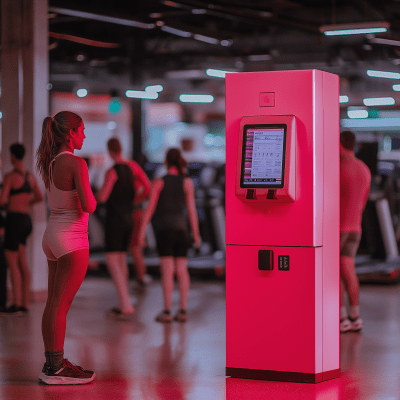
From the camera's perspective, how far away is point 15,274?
22.1 feet

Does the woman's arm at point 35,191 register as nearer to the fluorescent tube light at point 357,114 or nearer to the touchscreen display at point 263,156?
the touchscreen display at point 263,156

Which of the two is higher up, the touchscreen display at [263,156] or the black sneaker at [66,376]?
the touchscreen display at [263,156]

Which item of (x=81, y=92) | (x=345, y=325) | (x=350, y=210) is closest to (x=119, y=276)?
(x=345, y=325)

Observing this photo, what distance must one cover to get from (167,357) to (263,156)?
168 cm

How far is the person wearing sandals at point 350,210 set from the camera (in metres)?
5.88

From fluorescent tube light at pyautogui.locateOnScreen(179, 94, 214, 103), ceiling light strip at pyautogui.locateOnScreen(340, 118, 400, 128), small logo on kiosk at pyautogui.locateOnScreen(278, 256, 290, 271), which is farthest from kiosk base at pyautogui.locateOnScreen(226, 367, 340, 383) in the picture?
fluorescent tube light at pyautogui.locateOnScreen(179, 94, 214, 103)

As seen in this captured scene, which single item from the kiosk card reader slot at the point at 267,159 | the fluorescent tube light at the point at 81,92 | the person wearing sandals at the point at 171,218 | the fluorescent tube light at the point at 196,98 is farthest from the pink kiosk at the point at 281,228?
the fluorescent tube light at the point at 196,98

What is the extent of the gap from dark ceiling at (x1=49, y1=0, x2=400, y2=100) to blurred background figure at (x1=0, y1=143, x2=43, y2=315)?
5.06 metres

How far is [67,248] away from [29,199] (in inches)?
111

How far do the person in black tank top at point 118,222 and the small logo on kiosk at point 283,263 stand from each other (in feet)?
8.81

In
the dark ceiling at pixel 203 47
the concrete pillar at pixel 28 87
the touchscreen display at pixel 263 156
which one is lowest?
the touchscreen display at pixel 263 156

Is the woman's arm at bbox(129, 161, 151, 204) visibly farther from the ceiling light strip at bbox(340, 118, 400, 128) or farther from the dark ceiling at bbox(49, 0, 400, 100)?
the ceiling light strip at bbox(340, 118, 400, 128)

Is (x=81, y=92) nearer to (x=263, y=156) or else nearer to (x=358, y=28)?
(x=358, y=28)

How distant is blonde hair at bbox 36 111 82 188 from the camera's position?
4.19 m
